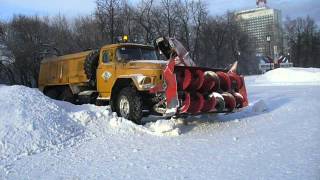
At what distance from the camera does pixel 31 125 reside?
10633 mm

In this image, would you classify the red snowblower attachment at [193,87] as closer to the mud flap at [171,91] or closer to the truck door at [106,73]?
the mud flap at [171,91]

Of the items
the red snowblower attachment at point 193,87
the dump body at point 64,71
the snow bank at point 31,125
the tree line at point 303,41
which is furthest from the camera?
the tree line at point 303,41

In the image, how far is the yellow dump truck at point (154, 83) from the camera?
12.3 meters

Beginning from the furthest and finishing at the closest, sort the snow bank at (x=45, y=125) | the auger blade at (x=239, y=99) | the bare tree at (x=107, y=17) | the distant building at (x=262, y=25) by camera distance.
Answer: the distant building at (x=262, y=25) < the bare tree at (x=107, y=17) < the auger blade at (x=239, y=99) < the snow bank at (x=45, y=125)

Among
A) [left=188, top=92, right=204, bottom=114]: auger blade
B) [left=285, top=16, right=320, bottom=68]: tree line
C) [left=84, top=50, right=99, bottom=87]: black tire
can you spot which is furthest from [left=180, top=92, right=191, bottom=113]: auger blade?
[left=285, top=16, right=320, bottom=68]: tree line

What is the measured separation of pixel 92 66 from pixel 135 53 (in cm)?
193

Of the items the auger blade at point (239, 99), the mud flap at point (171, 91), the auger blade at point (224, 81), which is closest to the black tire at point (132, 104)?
the mud flap at point (171, 91)

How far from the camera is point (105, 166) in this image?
863 cm

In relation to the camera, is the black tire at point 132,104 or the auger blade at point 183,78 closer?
the auger blade at point 183,78

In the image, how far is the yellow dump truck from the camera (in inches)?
484

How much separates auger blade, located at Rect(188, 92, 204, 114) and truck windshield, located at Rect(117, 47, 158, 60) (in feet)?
9.87

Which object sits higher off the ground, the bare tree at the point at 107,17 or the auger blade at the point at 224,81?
the bare tree at the point at 107,17

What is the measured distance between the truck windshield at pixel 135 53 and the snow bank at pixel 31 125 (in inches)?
123

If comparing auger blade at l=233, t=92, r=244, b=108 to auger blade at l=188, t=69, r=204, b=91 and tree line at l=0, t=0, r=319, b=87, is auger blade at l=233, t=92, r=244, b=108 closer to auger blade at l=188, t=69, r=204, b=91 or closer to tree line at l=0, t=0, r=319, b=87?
auger blade at l=188, t=69, r=204, b=91
